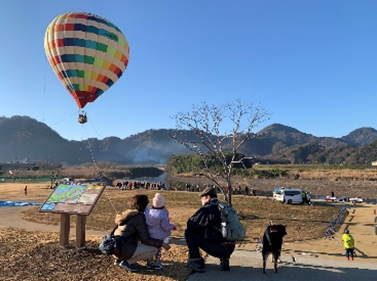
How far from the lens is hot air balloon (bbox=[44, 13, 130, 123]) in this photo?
19094mm

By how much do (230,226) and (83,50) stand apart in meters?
15.6

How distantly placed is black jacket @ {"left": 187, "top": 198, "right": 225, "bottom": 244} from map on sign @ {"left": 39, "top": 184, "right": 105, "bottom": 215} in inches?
113

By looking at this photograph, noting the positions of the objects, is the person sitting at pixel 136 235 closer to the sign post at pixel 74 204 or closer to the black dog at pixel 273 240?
the sign post at pixel 74 204

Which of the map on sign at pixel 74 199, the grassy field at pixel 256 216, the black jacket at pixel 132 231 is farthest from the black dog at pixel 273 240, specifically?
the grassy field at pixel 256 216

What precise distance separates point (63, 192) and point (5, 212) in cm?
1669

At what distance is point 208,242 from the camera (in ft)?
23.2

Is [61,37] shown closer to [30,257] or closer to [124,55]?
[124,55]

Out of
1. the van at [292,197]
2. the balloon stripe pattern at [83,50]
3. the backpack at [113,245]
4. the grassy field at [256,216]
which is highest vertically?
the balloon stripe pattern at [83,50]

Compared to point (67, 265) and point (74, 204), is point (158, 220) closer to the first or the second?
point (67, 265)

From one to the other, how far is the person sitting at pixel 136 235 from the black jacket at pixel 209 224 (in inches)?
32.4

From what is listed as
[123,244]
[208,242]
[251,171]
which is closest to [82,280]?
[123,244]

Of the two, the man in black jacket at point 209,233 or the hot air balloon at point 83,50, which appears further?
the hot air balloon at point 83,50

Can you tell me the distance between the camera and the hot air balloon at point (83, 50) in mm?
19094

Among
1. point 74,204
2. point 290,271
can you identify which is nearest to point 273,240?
point 290,271
